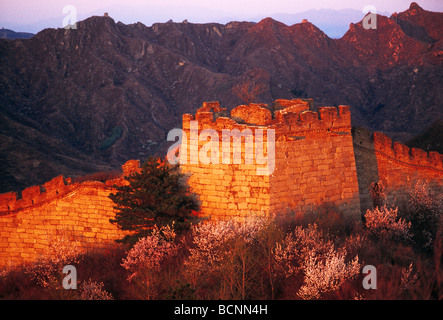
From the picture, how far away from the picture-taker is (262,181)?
1530 centimetres

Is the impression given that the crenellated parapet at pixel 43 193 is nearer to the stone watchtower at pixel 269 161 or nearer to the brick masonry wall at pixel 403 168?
the stone watchtower at pixel 269 161

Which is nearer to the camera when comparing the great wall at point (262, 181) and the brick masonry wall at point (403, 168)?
the great wall at point (262, 181)

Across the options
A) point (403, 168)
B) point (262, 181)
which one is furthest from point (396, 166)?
point (262, 181)

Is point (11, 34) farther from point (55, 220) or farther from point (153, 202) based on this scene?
point (153, 202)

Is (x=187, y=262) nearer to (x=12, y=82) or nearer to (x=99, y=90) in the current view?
(x=99, y=90)

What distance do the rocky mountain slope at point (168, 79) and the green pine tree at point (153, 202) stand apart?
3608cm

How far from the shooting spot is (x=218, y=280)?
12.7 metres

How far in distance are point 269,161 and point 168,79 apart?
236ft

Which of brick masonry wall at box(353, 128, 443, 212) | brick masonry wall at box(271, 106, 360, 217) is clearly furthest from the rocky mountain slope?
brick masonry wall at box(271, 106, 360, 217)

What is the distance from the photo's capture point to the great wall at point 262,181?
1556 cm

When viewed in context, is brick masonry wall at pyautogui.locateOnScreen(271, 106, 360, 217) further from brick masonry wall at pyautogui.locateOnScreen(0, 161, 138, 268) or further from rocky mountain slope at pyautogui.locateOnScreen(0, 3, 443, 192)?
rocky mountain slope at pyautogui.locateOnScreen(0, 3, 443, 192)

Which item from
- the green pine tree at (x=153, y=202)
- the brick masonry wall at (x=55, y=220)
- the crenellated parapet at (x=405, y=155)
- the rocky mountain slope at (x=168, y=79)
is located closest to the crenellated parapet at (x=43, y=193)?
the brick masonry wall at (x=55, y=220)

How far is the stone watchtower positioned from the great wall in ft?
0.11

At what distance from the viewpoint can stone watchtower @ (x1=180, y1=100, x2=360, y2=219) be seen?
15.4m
